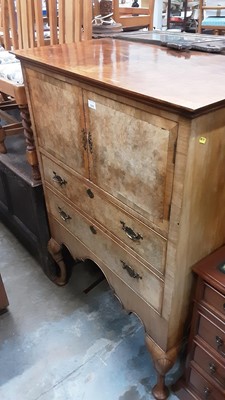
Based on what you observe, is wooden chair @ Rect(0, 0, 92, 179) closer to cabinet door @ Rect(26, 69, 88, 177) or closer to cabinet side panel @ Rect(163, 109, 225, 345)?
cabinet door @ Rect(26, 69, 88, 177)

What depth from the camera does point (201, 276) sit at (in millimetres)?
928

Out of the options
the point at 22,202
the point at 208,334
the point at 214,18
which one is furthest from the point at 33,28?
the point at 214,18

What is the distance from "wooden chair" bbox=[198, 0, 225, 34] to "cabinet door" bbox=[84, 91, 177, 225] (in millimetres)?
3322

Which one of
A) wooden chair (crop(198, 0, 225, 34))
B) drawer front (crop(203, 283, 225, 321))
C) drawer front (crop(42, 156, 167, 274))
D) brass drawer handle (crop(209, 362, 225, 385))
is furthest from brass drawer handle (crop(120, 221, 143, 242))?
wooden chair (crop(198, 0, 225, 34))

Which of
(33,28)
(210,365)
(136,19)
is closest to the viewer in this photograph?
(210,365)

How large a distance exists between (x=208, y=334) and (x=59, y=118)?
32.5 inches

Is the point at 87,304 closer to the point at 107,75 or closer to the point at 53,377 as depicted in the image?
the point at 53,377

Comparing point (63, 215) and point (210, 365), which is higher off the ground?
point (63, 215)

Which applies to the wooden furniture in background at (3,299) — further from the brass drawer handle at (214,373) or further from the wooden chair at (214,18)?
the wooden chair at (214,18)

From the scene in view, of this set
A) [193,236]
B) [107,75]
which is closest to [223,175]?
[193,236]

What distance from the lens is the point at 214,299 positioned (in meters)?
0.95

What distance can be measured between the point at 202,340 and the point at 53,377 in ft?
2.13

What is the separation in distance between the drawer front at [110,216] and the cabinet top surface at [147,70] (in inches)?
14.3

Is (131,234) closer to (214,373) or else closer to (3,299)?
(214,373)
